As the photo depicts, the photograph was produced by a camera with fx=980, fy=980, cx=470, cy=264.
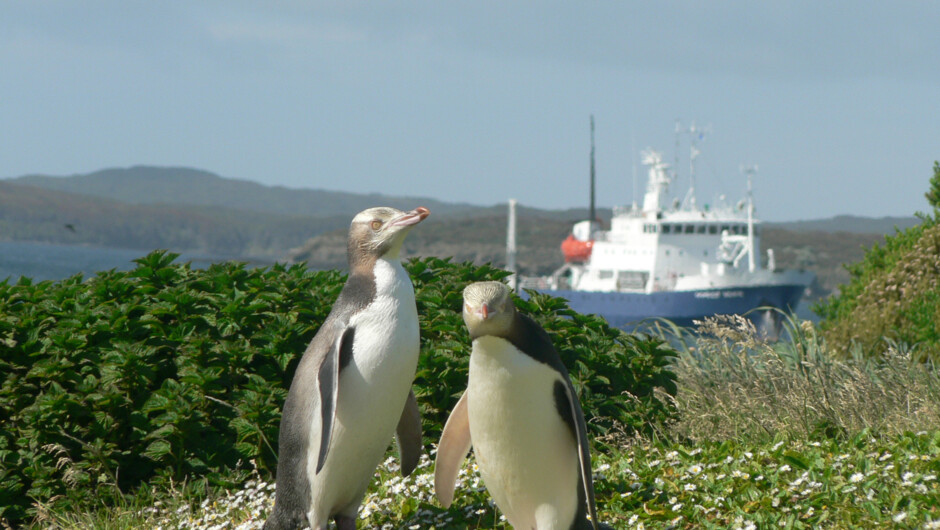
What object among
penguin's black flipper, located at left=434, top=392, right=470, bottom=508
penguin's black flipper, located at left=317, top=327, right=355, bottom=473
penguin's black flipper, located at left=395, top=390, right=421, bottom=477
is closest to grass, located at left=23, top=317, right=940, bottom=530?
penguin's black flipper, located at left=395, top=390, right=421, bottom=477

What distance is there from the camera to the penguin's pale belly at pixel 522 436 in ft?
12.6

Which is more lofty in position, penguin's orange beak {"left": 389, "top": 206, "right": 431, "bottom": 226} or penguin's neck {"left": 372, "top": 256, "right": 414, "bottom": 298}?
penguin's orange beak {"left": 389, "top": 206, "right": 431, "bottom": 226}

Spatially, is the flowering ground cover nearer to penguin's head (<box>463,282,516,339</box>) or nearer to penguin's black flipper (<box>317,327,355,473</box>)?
penguin's black flipper (<box>317,327,355,473</box>)

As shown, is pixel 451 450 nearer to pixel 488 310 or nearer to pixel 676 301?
pixel 488 310

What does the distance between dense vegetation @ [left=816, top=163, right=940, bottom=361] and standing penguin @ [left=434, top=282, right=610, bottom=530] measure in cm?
552

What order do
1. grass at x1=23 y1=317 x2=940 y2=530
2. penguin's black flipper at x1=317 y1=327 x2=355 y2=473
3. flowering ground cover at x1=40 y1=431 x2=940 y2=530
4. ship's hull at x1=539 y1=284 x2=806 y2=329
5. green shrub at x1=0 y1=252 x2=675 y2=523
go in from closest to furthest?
penguin's black flipper at x1=317 y1=327 x2=355 y2=473 < flowering ground cover at x1=40 y1=431 x2=940 y2=530 < grass at x1=23 y1=317 x2=940 y2=530 < green shrub at x1=0 y1=252 x2=675 y2=523 < ship's hull at x1=539 y1=284 x2=806 y2=329

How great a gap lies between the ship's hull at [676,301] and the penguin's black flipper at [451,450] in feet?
138

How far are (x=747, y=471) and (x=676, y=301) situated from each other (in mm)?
43347

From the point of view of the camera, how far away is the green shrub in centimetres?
581

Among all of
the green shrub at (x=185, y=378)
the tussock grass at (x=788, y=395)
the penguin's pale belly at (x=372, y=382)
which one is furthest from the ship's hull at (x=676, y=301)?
the penguin's pale belly at (x=372, y=382)

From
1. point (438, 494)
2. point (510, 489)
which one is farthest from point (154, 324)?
point (510, 489)

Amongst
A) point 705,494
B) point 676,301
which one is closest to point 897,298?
point 705,494

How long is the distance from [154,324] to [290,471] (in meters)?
2.08

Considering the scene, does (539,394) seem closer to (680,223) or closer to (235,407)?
(235,407)
